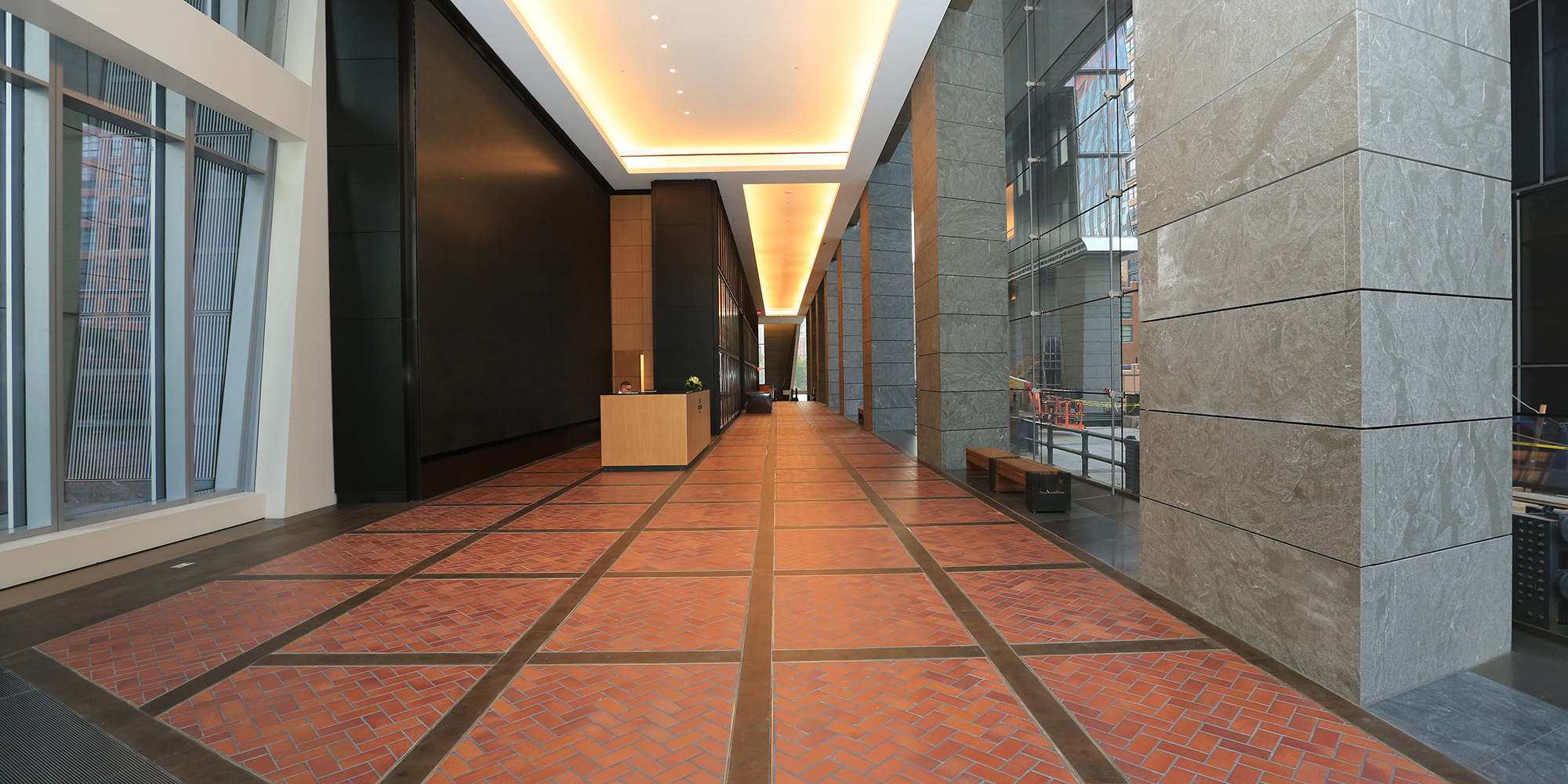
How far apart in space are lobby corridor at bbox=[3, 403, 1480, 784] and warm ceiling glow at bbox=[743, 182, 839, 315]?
11.8 m

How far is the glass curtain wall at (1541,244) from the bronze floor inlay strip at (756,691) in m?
4.26

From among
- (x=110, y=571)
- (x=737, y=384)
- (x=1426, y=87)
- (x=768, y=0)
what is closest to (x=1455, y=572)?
(x=1426, y=87)

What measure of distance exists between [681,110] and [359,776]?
11.3 meters

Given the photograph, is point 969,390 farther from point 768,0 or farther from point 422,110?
point 422,110

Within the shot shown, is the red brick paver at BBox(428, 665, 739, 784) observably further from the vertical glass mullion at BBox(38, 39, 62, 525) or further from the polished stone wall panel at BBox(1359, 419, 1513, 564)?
the vertical glass mullion at BBox(38, 39, 62, 525)

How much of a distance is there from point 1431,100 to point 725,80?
929 cm

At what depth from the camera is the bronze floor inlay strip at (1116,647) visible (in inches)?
122

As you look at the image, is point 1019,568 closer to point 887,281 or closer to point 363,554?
point 363,554

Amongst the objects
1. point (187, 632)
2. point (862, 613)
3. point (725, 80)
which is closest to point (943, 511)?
point (862, 613)

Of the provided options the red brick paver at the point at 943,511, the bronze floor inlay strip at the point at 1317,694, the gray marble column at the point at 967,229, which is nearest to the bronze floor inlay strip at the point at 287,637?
the red brick paver at the point at 943,511

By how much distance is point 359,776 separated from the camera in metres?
2.20

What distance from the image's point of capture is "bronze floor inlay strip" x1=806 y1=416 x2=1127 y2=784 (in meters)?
2.21

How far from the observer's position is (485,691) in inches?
110

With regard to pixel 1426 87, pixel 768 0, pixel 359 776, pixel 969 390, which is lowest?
pixel 359 776
